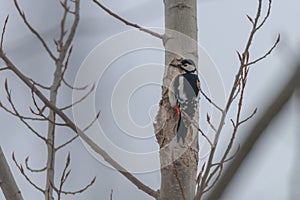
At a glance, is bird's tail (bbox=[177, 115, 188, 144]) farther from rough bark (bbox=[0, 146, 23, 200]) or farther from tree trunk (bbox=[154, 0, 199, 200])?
rough bark (bbox=[0, 146, 23, 200])

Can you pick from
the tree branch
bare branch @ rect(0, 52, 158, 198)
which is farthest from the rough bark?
the tree branch

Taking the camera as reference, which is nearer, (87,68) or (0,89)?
(87,68)

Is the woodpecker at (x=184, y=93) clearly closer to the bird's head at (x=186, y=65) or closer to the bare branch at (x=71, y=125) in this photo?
the bird's head at (x=186, y=65)

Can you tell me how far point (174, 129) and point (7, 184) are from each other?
66 centimetres

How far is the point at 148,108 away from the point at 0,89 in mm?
1053

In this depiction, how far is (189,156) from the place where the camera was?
6.37 ft

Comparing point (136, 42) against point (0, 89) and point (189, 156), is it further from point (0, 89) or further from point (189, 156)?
point (0, 89)

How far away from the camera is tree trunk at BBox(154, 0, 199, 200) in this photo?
1798mm

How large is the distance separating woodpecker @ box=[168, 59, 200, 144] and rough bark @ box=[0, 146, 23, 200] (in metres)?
0.63

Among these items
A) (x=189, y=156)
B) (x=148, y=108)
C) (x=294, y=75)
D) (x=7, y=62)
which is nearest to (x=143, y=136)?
(x=148, y=108)

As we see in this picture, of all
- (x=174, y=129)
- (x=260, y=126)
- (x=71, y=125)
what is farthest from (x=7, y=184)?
(x=260, y=126)

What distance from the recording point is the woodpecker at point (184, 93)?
1984 mm

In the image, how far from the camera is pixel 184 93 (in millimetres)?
2061

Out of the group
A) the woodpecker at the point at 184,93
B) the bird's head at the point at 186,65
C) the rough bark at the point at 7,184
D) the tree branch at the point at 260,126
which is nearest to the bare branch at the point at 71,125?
the rough bark at the point at 7,184
